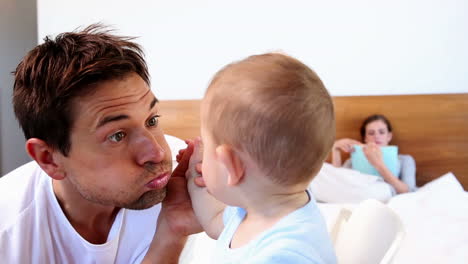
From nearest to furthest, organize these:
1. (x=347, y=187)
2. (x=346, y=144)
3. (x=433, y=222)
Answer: (x=433, y=222), (x=347, y=187), (x=346, y=144)

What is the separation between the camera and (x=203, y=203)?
98cm

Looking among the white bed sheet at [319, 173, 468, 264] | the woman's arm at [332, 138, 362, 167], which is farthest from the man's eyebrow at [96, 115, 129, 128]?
the woman's arm at [332, 138, 362, 167]

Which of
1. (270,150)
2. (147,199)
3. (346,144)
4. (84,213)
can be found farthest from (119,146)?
(346,144)

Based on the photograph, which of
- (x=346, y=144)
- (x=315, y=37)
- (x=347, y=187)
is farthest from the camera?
(x=315, y=37)

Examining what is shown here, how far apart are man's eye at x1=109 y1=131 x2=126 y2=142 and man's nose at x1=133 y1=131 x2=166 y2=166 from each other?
0.12 feet

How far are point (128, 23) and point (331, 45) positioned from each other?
1.36 meters

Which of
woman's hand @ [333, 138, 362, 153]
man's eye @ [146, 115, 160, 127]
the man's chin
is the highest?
man's eye @ [146, 115, 160, 127]

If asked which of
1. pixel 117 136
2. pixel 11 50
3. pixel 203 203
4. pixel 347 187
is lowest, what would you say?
pixel 347 187

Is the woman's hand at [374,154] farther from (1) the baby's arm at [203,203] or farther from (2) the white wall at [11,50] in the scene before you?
(2) the white wall at [11,50]

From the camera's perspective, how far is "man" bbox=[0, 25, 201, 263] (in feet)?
3.23

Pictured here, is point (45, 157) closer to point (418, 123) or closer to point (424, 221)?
point (424, 221)

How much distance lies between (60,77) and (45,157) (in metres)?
0.22

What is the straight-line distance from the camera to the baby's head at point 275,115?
0.66 m

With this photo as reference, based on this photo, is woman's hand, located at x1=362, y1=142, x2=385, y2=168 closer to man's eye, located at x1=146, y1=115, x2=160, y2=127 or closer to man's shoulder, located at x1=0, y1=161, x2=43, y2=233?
man's eye, located at x1=146, y1=115, x2=160, y2=127
